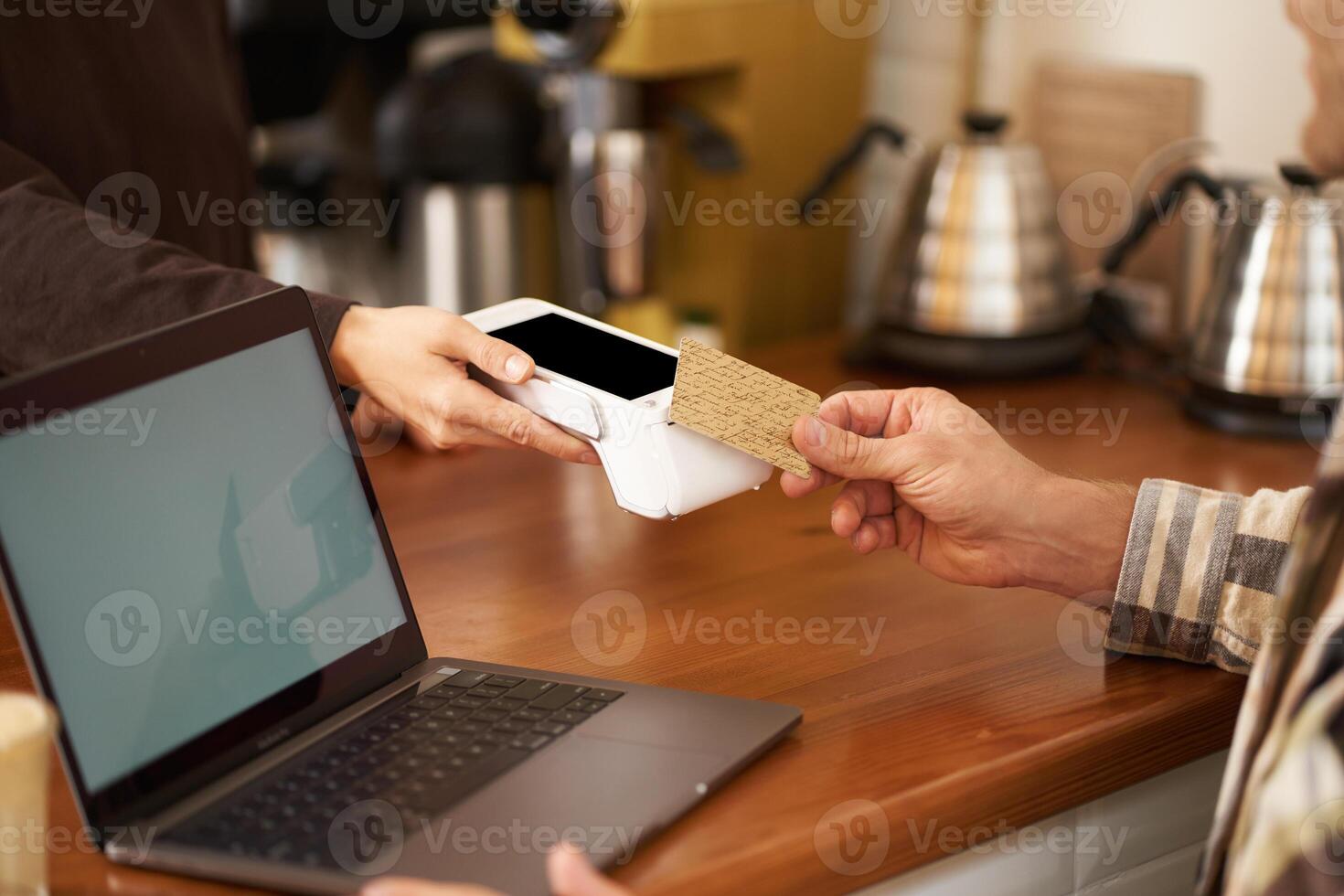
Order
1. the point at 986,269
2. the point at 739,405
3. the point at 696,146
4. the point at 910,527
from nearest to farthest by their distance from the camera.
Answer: the point at 739,405 → the point at 910,527 → the point at 986,269 → the point at 696,146

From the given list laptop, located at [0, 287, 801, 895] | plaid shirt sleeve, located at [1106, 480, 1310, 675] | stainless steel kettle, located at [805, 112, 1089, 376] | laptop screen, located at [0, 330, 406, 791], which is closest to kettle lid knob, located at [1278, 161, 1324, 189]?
stainless steel kettle, located at [805, 112, 1089, 376]

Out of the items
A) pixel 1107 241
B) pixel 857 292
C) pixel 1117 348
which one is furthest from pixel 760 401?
pixel 857 292

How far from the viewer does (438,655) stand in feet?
3.01

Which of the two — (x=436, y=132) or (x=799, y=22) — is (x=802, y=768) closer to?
(x=799, y=22)

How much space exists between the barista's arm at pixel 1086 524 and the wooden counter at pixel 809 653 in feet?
0.11

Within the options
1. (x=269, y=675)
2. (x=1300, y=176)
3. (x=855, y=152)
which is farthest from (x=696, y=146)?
(x=269, y=675)

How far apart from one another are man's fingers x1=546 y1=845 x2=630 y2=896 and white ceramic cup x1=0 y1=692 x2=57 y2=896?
0.23 m

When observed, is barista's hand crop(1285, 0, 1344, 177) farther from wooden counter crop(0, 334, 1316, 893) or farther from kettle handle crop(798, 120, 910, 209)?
kettle handle crop(798, 120, 910, 209)

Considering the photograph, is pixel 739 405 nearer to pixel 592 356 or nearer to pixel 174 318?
pixel 592 356

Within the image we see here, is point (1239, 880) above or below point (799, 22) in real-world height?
below

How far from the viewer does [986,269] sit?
1544 millimetres

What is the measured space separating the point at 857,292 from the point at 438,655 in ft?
3.88

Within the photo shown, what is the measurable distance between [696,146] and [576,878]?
123 cm

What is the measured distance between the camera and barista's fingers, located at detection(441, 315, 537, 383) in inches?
37.2
